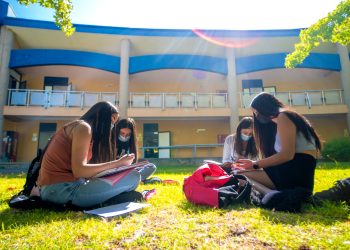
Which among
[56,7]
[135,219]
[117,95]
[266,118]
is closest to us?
[135,219]

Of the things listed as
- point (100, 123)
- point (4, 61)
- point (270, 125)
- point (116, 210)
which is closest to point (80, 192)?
point (116, 210)

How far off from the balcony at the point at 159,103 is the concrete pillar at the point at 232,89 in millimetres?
302

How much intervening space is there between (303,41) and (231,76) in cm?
689

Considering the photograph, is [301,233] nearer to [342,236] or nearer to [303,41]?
[342,236]

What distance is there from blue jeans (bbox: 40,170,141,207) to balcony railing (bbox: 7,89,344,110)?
428 inches

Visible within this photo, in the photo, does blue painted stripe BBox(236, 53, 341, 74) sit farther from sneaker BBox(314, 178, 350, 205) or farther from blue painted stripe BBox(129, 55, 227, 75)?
sneaker BBox(314, 178, 350, 205)

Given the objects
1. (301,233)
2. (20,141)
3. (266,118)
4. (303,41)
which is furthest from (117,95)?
(301,233)

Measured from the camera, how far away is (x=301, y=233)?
Result: 176 cm

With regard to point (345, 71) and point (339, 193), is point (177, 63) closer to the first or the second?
point (345, 71)

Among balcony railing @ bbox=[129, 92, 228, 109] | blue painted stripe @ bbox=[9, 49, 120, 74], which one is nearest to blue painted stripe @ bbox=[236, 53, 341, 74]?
balcony railing @ bbox=[129, 92, 228, 109]

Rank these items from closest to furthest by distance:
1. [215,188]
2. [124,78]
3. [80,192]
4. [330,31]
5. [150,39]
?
[80,192] → [215,188] → [330,31] → [124,78] → [150,39]

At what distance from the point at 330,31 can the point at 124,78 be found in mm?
10199

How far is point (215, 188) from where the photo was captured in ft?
9.37

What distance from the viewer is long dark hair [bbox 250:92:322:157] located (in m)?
2.66
